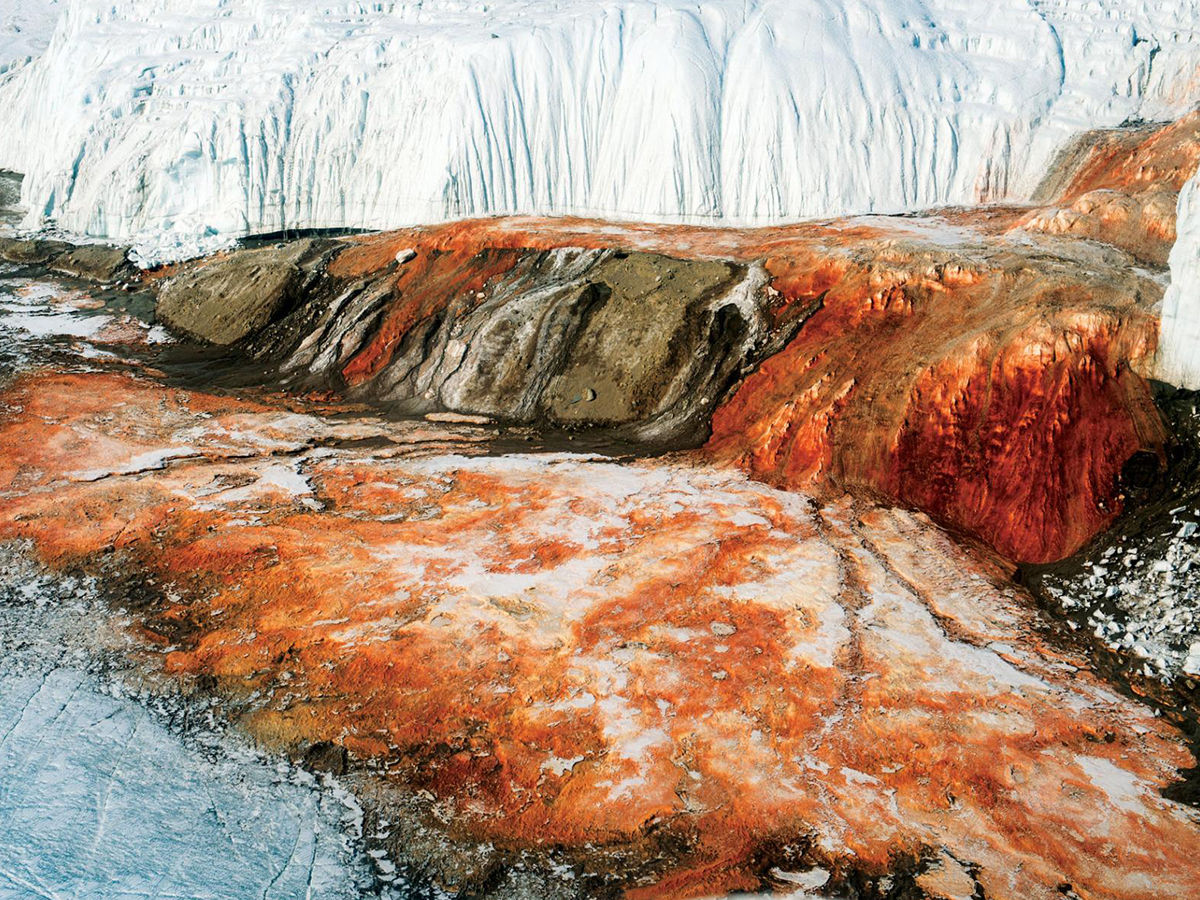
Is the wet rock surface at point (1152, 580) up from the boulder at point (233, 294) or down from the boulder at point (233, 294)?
down

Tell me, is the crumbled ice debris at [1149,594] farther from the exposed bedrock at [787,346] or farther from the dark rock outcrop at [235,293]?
the dark rock outcrop at [235,293]

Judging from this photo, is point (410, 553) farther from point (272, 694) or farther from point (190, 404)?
point (190, 404)

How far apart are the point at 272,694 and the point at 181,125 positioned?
25.6 metres

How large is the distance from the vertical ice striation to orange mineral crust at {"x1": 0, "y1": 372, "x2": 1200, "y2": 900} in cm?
425

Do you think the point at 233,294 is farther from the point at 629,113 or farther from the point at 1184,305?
the point at 1184,305

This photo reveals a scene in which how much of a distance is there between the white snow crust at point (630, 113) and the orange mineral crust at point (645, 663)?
1398cm

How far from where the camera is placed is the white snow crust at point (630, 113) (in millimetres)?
24516

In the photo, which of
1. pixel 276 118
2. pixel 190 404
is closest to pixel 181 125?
pixel 276 118

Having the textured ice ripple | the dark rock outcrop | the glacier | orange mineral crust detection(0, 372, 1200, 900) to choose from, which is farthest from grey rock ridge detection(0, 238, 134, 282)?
the textured ice ripple

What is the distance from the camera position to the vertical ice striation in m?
11.5

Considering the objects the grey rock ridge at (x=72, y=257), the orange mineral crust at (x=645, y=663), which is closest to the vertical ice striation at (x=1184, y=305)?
the orange mineral crust at (x=645, y=663)

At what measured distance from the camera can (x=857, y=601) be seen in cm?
1038

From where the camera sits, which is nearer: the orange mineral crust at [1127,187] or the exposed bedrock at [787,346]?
the exposed bedrock at [787,346]

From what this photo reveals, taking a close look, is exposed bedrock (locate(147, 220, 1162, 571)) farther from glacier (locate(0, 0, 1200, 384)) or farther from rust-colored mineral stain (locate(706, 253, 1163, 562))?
glacier (locate(0, 0, 1200, 384))
